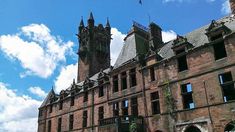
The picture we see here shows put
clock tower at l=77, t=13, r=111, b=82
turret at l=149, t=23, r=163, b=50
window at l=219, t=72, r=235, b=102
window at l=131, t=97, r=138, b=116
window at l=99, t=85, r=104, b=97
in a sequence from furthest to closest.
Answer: clock tower at l=77, t=13, r=111, b=82
window at l=99, t=85, r=104, b=97
turret at l=149, t=23, r=163, b=50
window at l=131, t=97, r=138, b=116
window at l=219, t=72, r=235, b=102

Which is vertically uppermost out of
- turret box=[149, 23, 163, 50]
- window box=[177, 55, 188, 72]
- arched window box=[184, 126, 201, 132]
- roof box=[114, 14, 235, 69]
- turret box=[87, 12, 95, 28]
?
turret box=[87, 12, 95, 28]

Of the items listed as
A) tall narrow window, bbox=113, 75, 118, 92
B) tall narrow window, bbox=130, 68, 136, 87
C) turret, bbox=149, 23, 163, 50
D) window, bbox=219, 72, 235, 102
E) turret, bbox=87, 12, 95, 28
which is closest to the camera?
window, bbox=219, 72, 235, 102

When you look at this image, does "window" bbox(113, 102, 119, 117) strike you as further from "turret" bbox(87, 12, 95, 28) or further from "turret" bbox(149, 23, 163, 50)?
"turret" bbox(87, 12, 95, 28)

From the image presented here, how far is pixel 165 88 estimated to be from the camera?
81.0 feet

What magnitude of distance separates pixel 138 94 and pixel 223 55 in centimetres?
920

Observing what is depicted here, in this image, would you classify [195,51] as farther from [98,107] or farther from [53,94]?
[53,94]

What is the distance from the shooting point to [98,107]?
32188 mm

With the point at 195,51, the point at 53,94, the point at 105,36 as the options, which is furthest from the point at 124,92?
the point at 105,36

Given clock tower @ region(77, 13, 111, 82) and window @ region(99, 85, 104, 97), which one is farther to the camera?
clock tower @ region(77, 13, 111, 82)

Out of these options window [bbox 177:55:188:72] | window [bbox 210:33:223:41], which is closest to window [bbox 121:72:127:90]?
window [bbox 177:55:188:72]

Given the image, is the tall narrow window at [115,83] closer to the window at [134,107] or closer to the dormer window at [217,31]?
the window at [134,107]

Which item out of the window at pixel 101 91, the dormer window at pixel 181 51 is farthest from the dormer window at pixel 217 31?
the window at pixel 101 91

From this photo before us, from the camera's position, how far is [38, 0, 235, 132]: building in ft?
69.1

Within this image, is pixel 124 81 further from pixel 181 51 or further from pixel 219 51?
pixel 219 51
